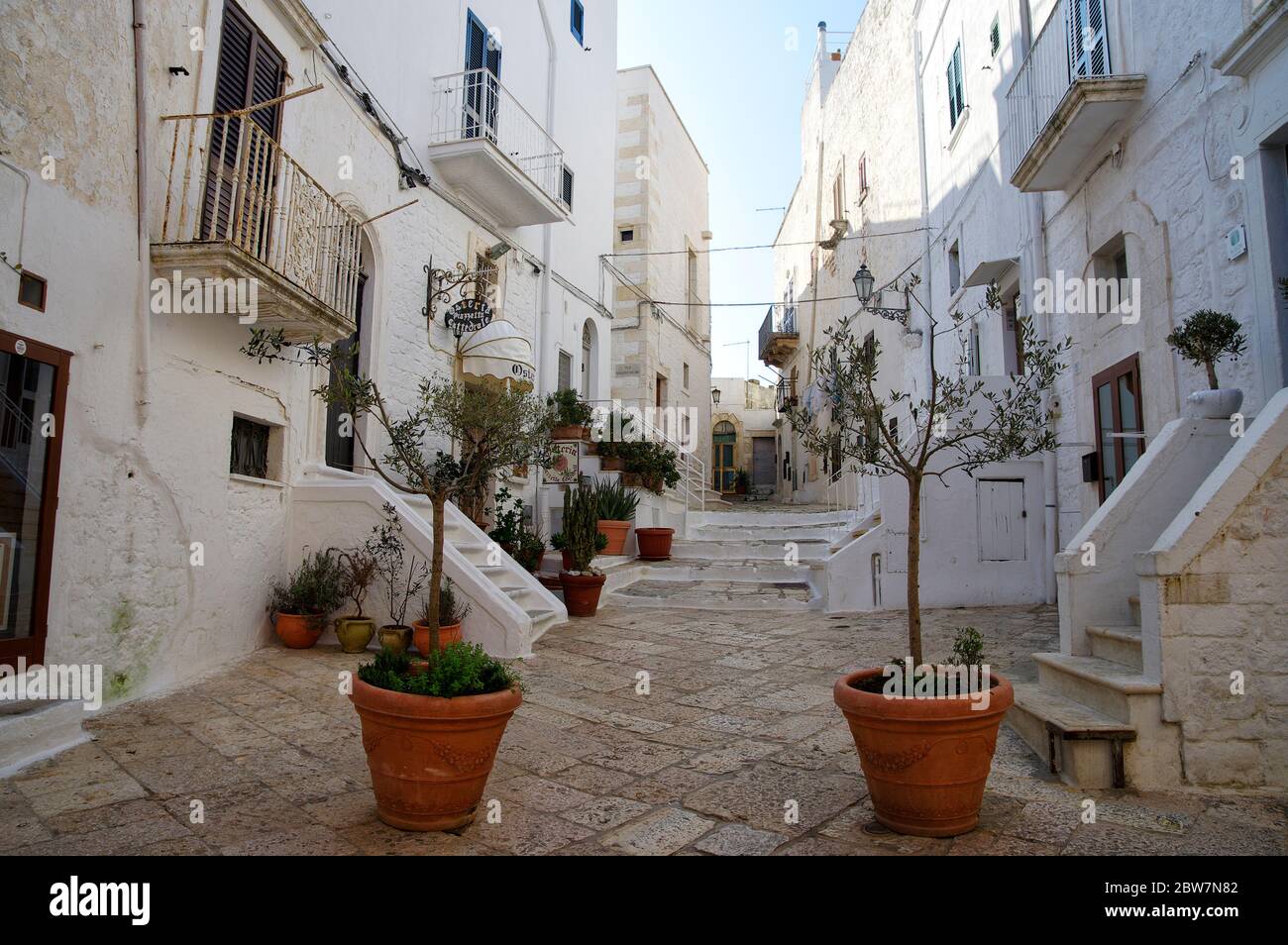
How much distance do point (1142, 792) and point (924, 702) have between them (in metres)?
1.42

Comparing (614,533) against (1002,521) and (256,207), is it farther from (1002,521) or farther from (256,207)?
(256,207)

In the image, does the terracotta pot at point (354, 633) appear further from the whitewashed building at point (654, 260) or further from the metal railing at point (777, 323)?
the metal railing at point (777, 323)

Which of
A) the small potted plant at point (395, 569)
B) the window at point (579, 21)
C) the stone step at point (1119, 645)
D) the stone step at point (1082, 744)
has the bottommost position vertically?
the stone step at point (1082, 744)

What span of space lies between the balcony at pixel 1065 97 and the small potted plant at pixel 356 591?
23.7 feet

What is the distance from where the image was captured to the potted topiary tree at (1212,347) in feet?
15.8

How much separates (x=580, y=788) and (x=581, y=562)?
5.42m

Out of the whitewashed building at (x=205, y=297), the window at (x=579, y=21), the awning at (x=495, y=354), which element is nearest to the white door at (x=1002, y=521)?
the whitewashed building at (x=205, y=297)

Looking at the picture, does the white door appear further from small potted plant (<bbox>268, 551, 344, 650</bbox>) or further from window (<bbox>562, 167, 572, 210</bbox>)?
window (<bbox>562, 167, 572, 210</bbox>)

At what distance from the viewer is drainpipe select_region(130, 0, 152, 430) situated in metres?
5.00

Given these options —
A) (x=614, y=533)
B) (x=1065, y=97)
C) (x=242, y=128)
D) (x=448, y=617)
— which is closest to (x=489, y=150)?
(x=242, y=128)

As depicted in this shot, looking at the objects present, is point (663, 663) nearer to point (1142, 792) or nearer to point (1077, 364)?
point (1142, 792)

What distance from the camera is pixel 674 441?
16.8m

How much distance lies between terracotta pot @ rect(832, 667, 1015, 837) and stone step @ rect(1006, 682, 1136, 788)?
0.81 meters
